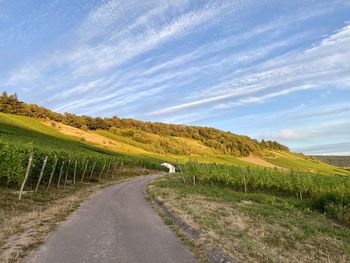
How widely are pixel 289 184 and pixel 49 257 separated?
24.1 meters

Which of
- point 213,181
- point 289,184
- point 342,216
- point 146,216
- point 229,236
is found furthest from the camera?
point 213,181

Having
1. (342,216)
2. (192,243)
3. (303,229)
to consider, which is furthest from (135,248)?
(342,216)

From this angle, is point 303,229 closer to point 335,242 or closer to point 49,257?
point 335,242

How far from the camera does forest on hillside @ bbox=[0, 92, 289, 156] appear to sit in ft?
361

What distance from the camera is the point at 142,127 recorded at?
164 meters

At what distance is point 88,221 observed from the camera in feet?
44.0

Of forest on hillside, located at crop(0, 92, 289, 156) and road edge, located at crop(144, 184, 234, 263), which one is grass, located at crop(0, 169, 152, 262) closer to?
road edge, located at crop(144, 184, 234, 263)

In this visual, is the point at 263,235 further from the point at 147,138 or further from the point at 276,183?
the point at 147,138

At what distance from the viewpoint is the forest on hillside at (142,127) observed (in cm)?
10991

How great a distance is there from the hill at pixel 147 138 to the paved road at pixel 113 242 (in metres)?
68.4

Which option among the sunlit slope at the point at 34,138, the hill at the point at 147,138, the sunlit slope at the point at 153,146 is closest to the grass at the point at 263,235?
the sunlit slope at the point at 34,138

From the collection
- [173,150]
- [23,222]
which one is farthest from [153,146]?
[23,222]

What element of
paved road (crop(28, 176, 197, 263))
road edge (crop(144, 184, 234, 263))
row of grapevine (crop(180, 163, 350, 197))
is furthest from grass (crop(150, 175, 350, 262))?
row of grapevine (crop(180, 163, 350, 197))

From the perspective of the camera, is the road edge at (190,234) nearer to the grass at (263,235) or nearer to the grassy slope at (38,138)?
the grass at (263,235)
